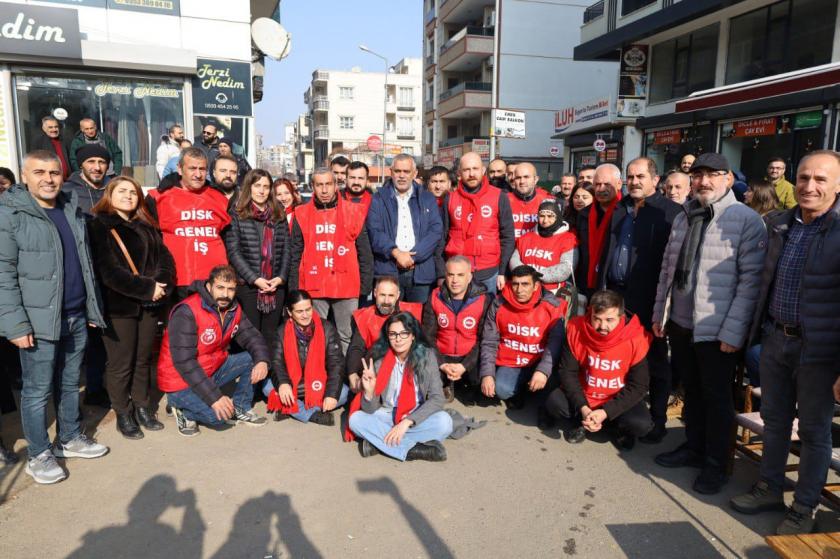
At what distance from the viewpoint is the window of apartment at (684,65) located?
1703 centimetres

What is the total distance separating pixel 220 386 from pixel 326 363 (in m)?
0.91

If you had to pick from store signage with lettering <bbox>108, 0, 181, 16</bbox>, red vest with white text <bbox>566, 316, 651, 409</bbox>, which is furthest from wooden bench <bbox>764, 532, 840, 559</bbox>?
store signage with lettering <bbox>108, 0, 181, 16</bbox>

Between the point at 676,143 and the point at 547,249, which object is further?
the point at 676,143

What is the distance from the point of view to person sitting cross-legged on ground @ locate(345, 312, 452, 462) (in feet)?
12.7

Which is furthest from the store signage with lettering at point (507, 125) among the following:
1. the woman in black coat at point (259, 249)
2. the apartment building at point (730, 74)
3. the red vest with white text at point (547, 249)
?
the woman in black coat at point (259, 249)

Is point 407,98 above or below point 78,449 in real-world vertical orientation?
above

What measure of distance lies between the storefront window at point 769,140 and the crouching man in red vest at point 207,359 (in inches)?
547

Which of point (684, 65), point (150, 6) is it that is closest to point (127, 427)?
point (150, 6)

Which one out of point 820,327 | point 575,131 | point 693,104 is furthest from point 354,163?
point 575,131

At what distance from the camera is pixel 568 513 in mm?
3232

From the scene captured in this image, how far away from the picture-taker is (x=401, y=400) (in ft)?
13.5

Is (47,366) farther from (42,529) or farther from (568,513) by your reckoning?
(568,513)

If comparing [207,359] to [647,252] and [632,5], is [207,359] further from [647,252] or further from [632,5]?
[632,5]

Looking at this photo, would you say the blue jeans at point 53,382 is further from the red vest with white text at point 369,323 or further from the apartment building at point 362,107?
the apartment building at point 362,107
